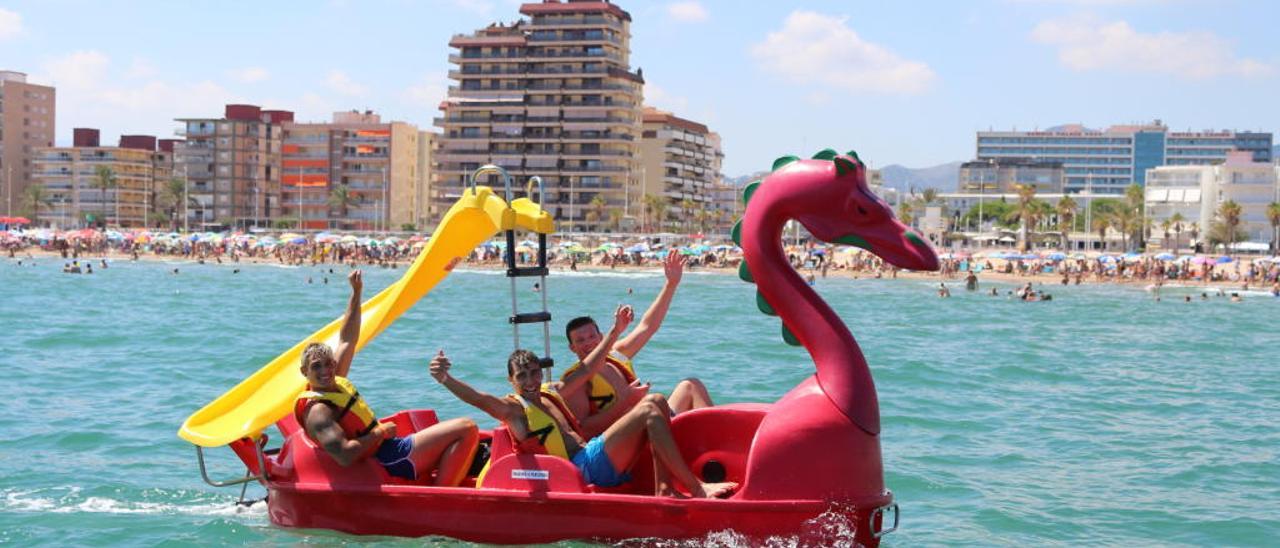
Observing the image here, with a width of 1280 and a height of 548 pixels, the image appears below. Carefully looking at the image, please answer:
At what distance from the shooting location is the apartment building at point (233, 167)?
13525cm

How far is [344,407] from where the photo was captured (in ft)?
30.1

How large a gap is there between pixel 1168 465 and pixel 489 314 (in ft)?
105

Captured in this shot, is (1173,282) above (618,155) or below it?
below

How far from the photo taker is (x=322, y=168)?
134 meters

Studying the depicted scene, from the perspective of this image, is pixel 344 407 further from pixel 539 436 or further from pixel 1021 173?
pixel 1021 173

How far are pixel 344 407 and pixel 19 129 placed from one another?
147533mm

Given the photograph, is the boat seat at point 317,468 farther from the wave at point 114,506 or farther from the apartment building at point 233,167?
the apartment building at point 233,167

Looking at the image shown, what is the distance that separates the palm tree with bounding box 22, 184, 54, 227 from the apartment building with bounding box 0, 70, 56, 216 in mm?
4050

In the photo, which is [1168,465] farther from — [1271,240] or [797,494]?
[1271,240]

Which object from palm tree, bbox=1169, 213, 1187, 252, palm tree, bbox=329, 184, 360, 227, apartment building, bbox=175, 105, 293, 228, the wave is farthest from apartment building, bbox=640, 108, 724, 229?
the wave

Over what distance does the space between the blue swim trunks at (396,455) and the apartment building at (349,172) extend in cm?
12211

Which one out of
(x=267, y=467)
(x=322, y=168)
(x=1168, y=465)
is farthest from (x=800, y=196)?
(x=322, y=168)

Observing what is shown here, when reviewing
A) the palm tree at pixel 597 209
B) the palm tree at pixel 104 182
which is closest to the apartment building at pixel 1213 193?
the palm tree at pixel 597 209

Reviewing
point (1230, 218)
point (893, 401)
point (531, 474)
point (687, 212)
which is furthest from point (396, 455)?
point (687, 212)
